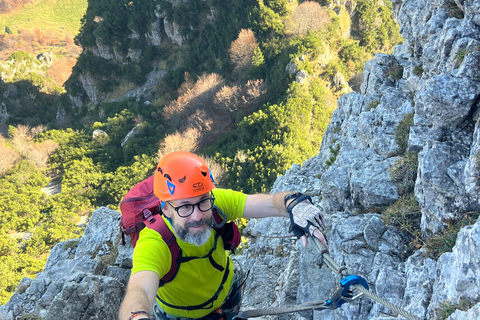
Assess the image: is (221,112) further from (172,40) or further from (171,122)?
(172,40)

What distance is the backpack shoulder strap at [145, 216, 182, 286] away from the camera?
3.39 meters

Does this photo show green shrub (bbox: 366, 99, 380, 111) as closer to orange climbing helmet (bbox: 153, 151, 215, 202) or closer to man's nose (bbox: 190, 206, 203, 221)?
orange climbing helmet (bbox: 153, 151, 215, 202)

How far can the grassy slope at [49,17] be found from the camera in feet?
340

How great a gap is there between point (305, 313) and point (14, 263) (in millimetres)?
23545

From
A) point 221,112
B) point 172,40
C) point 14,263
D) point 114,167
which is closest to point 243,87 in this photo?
point 221,112

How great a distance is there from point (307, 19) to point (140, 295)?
109ft

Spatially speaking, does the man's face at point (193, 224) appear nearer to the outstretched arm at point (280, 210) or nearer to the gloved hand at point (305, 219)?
the outstretched arm at point (280, 210)

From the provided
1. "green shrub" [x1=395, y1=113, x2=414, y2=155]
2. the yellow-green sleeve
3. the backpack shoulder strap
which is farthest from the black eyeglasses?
"green shrub" [x1=395, y1=113, x2=414, y2=155]

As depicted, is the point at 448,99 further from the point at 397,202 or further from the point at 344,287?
the point at 344,287

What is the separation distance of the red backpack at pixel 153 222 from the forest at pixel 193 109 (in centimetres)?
1737

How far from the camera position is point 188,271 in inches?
140

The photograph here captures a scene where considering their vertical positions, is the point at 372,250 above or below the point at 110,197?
above

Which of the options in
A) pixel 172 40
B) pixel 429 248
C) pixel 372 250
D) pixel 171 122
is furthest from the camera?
pixel 172 40

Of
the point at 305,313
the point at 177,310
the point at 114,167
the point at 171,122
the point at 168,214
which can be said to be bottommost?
the point at 114,167
